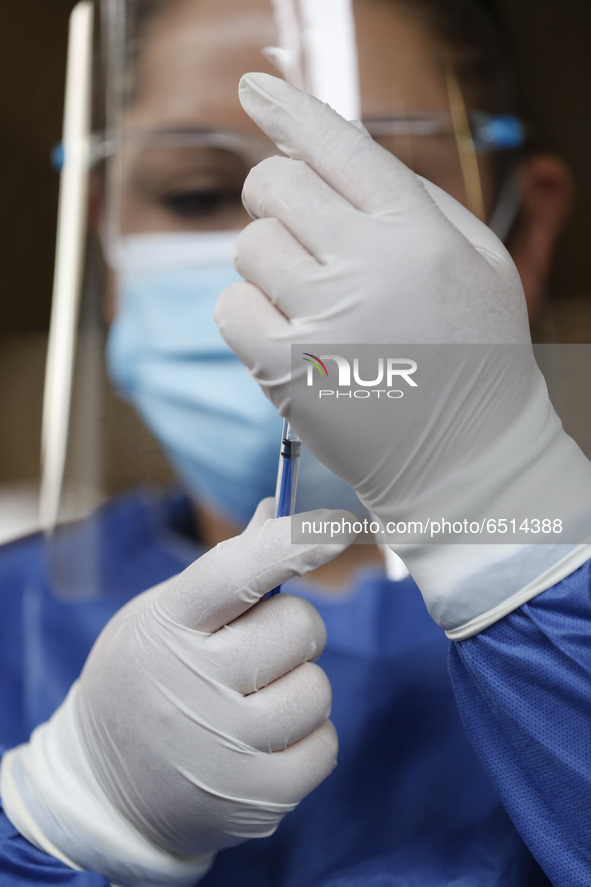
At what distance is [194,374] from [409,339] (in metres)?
0.48

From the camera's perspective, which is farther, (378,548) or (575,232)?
(575,232)

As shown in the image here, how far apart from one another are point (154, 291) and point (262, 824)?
64cm

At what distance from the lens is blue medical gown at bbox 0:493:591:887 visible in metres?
0.50

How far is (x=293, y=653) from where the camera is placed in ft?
1.87

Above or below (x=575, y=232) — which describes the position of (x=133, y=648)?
below

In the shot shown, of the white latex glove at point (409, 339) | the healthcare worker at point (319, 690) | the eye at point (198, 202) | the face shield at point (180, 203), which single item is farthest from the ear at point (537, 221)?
the white latex glove at point (409, 339)

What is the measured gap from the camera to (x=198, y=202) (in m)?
1.00

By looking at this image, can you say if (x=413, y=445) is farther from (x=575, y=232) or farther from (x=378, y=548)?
(x=575, y=232)

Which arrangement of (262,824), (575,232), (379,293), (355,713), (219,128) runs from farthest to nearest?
1. (575,232)
2. (219,128)
3. (355,713)
4. (262,824)
5. (379,293)

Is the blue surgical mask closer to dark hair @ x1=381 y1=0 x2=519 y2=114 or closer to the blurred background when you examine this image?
dark hair @ x1=381 y1=0 x2=519 y2=114

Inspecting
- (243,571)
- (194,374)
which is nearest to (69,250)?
(194,374)

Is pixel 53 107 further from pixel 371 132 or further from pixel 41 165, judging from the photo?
pixel 371 132

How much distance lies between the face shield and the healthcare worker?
0.03m

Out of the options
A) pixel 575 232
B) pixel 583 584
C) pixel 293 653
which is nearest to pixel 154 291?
pixel 293 653
